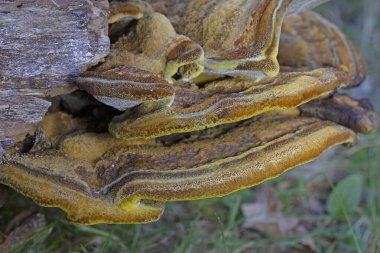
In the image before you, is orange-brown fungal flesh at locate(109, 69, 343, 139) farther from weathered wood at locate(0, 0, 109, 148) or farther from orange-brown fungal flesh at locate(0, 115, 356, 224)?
weathered wood at locate(0, 0, 109, 148)

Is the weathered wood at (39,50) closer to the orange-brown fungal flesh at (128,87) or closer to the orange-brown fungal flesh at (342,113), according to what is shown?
the orange-brown fungal flesh at (128,87)

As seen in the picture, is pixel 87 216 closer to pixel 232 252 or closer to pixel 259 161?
pixel 259 161

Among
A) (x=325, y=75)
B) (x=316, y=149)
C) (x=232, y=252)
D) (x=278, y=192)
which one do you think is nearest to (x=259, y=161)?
(x=316, y=149)

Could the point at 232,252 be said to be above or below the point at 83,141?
below

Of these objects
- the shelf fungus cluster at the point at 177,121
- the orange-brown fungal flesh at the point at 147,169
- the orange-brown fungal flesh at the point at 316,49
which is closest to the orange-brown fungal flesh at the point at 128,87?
the shelf fungus cluster at the point at 177,121

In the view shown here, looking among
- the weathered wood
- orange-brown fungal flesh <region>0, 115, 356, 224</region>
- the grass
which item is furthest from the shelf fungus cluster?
the grass

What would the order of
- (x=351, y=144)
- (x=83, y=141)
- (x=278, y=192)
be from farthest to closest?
(x=278, y=192) < (x=351, y=144) < (x=83, y=141)

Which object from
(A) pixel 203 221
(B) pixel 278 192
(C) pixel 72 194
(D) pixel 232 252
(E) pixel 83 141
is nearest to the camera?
(C) pixel 72 194

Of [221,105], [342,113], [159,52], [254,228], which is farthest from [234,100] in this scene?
[254,228]
